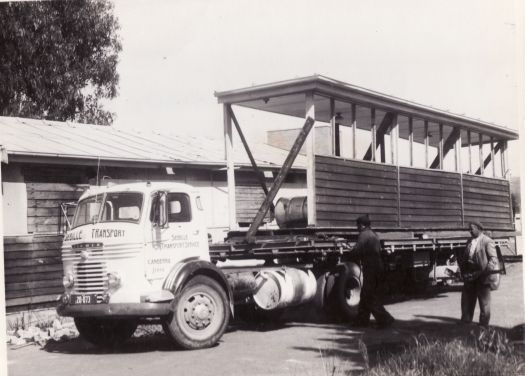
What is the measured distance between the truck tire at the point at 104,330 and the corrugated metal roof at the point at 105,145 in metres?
4.15

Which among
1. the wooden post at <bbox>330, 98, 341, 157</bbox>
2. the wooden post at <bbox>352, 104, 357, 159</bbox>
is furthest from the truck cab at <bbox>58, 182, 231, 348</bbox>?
the wooden post at <bbox>352, 104, 357, 159</bbox>

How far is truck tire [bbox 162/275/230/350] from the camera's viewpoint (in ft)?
29.8

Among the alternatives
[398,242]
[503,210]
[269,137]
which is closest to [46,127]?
[398,242]

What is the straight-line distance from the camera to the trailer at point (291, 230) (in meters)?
9.17

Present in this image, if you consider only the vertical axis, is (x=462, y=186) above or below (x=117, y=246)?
above

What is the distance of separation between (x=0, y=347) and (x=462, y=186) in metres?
11.4

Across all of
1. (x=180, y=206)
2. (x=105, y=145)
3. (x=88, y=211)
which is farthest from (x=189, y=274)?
(x=105, y=145)

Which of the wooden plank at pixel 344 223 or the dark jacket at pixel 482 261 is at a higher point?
the wooden plank at pixel 344 223

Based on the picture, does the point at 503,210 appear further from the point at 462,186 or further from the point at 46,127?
the point at 46,127

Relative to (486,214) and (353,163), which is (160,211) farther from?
(486,214)

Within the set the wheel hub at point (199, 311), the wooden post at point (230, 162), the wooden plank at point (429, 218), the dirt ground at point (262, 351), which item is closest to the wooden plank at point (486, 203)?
the wooden plank at point (429, 218)

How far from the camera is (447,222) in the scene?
15.3 m

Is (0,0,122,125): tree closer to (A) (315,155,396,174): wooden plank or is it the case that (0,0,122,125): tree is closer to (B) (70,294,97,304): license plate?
(A) (315,155,396,174): wooden plank

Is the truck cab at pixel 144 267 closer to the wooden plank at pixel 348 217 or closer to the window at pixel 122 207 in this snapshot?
the window at pixel 122 207
